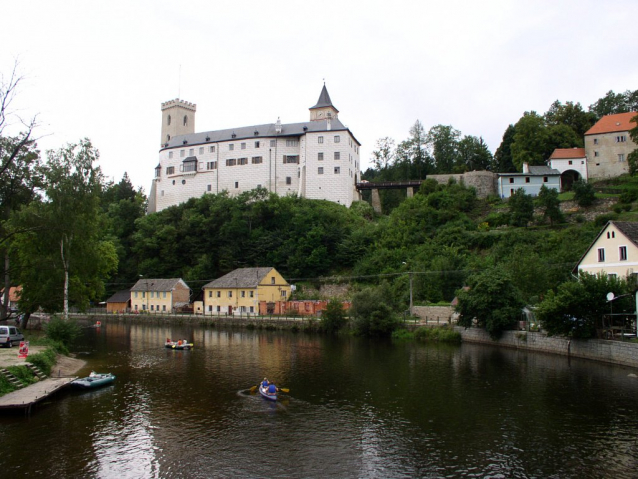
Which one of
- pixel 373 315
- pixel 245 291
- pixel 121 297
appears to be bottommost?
pixel 373 315

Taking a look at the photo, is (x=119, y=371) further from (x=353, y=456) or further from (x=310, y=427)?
(x=353, y=456)

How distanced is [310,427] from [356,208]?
193 ft

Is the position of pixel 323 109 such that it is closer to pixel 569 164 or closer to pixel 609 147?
pixel 569 164

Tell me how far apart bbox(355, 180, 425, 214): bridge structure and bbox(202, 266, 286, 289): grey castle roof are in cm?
2570

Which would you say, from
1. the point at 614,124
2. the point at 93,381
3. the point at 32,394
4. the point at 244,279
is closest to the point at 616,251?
the point at 93,381

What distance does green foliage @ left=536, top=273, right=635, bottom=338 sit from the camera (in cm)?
2794

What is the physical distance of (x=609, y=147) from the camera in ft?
210

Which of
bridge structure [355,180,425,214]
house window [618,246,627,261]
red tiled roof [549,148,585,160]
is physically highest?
red tiled roof [549,148,585,160]

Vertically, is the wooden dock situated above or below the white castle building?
below

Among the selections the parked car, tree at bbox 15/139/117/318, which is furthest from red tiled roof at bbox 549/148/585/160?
the parked car

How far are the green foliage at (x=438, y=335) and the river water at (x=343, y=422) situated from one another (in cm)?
776

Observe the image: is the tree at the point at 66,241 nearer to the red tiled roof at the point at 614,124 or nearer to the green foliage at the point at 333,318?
the green foliage at the point at 333,318

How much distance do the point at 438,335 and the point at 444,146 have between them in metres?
51.5

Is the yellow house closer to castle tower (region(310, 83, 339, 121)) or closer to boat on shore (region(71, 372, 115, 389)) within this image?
boat on shore (region(71, 372, 115, 389))
